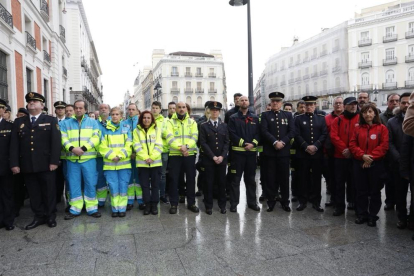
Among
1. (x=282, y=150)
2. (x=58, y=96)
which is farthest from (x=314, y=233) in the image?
(x=58, y=96)

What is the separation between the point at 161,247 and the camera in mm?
3969

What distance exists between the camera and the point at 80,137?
17.6ft

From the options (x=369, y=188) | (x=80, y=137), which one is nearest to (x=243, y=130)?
(x=369, y=188)

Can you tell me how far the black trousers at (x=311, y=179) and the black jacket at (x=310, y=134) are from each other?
14 centimetres

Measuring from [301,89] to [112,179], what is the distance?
54.3m

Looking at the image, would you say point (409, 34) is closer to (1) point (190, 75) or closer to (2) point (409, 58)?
(2) point (409, 58)

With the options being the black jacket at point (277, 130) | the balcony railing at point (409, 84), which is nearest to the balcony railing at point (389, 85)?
the balcony railing at point (409, 84)

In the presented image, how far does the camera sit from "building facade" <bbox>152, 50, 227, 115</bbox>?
63344mm

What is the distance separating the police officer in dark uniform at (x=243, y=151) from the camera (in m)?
5.71

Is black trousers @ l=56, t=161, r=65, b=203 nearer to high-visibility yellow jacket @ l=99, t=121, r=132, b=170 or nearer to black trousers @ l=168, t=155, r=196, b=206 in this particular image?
high-visibility yellow jacket @ l=99, t=121, r=132, b=170

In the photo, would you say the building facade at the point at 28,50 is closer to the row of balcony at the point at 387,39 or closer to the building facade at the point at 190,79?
the row of balcony at the point at 387,39

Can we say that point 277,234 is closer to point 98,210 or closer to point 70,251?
point 70,251

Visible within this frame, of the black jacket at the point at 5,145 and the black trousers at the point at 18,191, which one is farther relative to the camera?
the black trousers at the point at 18,191

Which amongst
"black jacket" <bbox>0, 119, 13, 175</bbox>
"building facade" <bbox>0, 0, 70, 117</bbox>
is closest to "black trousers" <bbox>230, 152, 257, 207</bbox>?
"black jacket" <bbox>0, 119, 13, 175</bbox>
